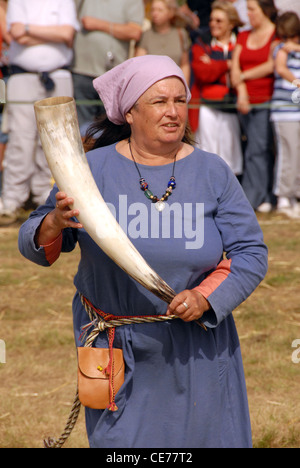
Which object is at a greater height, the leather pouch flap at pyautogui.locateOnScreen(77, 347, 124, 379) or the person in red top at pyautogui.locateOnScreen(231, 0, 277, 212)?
the leather pouch flap at pyautogui.locateOnScreen(77, 347, 124, 379)

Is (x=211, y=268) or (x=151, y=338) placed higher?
(x=211, y=268)

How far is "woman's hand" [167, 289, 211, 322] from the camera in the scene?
9.84ft

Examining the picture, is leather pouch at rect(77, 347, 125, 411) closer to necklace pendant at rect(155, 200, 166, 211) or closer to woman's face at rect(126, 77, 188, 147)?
necklace pendant at rect(155, 200, 166, 211)

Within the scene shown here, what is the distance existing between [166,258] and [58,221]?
1.44 feet

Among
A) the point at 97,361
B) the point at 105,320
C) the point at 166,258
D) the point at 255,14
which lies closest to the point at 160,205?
the point at 166,258

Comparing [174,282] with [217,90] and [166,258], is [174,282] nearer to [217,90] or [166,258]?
[166,258]

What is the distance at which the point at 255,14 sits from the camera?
8.88m

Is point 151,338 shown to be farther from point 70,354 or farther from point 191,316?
point 70,354

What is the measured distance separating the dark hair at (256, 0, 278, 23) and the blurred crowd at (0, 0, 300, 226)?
0.01 m

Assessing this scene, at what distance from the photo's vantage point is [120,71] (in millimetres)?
3311

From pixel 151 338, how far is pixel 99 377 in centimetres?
26

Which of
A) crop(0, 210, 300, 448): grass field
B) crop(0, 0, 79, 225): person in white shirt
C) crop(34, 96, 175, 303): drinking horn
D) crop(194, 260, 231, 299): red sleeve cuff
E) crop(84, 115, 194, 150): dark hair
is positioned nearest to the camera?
crop(34, 96, 175, 303): drinking horn

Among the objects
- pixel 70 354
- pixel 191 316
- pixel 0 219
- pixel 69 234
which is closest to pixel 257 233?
pixel 191 316

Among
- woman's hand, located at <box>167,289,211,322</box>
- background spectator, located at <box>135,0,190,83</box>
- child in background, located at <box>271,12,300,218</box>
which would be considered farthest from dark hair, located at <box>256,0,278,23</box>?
woman's hand, located at <box>167,289,211,322</box>
